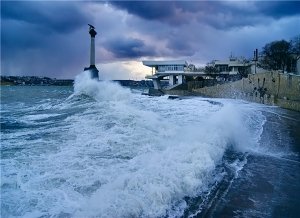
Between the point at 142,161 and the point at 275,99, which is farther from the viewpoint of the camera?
the point at 275,99

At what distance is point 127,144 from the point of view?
1009cm

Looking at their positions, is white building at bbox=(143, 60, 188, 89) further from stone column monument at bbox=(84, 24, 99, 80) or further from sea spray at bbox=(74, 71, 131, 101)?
sea spray at bbox=(74, 71, 131, 101)

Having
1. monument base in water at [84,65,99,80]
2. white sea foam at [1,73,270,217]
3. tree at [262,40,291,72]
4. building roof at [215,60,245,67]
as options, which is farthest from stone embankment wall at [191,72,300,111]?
building roof at [215,60,245,67]

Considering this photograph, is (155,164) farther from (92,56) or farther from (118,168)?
(92,56)

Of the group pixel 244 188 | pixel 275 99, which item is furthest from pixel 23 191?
pixel 275 99

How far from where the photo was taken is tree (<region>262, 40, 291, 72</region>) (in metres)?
48.1

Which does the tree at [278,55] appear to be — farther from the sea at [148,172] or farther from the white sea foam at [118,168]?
the white sea foam at [118,168]

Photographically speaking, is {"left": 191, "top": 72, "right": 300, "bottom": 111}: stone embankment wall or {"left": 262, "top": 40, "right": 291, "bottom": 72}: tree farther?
{"left": 262, "top": 40, "right": 291, "bottom": 72}: tree

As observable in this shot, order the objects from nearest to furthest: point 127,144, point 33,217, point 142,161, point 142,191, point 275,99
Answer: point 33,217
point 142,191
point 142,161
point 127,144
point 275,99

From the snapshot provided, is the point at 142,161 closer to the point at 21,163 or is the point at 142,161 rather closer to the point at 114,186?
the point at 114,186

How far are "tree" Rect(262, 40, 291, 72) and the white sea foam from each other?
38.4 meters

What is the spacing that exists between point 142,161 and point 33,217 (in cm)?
323

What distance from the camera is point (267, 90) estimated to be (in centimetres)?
3547

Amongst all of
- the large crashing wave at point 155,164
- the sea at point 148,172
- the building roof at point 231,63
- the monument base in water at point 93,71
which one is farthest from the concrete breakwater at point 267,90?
the building roof at point 231,63
